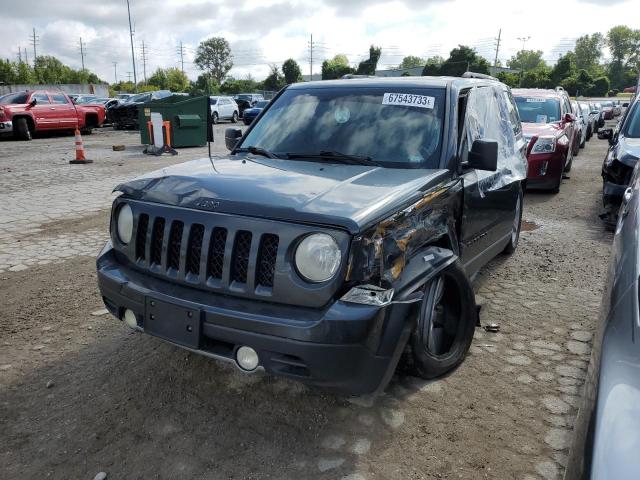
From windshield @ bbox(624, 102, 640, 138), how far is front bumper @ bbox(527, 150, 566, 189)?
1.20m

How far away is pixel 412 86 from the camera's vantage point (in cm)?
373

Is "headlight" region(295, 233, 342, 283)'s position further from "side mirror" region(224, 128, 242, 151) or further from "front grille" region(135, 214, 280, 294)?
"side mirror" region(224, 128, 242, 151)

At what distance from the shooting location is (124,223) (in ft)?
Result: 9.71

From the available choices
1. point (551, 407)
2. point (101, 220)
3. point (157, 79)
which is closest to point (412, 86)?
point (551, 407)

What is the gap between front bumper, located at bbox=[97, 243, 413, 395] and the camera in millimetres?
2252

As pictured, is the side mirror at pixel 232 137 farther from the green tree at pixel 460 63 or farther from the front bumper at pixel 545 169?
the green tree at pixel 460 63

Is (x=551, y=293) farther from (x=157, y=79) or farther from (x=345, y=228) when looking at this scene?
(x=157, y=79)

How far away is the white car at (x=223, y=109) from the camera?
28698 millimetres

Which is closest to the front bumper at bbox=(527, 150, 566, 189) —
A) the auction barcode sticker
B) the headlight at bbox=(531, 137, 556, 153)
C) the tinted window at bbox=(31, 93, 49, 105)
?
the headlight at bbox=(531, 137, 556, 153)

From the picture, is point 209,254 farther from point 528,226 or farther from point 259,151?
point 528,226

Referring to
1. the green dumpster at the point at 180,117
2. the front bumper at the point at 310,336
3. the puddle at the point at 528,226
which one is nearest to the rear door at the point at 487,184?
the front bumper at the point at 310,336

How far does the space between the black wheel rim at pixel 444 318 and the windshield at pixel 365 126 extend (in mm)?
767

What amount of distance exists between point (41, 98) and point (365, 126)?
18.8 meters

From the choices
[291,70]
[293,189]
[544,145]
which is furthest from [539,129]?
[291,70]
